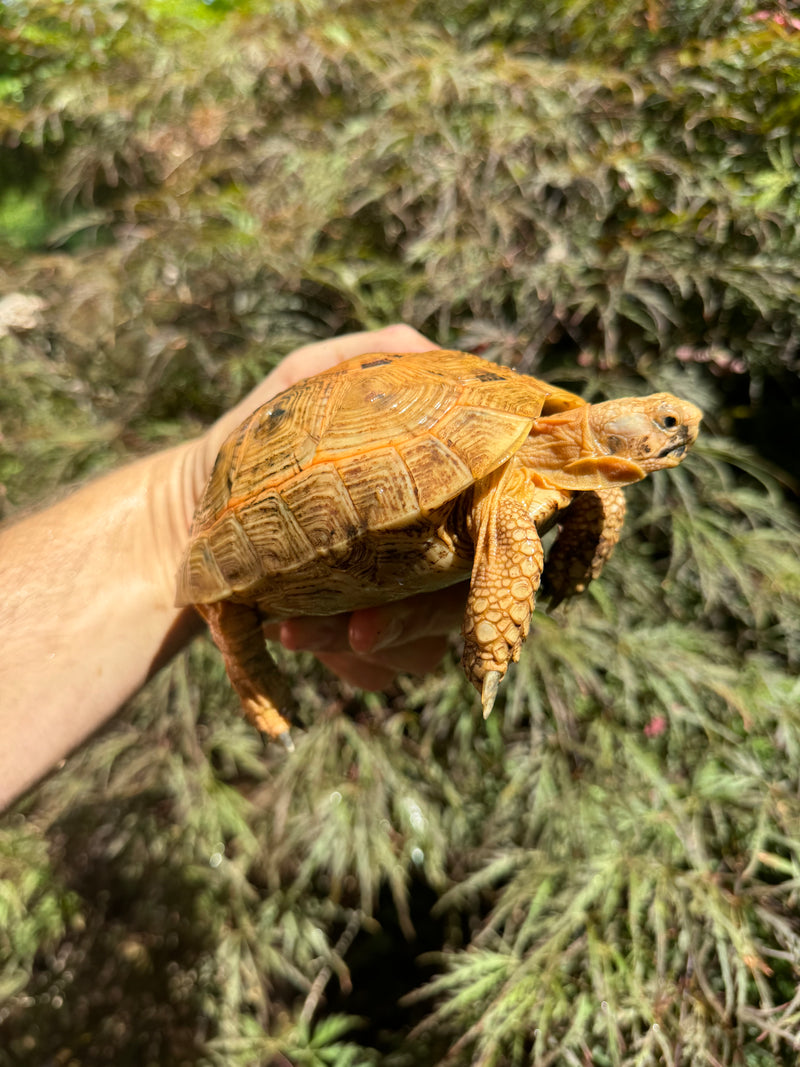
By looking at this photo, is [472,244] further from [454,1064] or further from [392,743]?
[454,1064]

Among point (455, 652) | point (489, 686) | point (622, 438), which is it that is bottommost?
point (455, 652)

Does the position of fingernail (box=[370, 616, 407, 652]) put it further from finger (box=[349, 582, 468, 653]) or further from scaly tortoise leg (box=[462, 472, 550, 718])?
scaly tortoise leg (box=[462, 472, 550, 718])

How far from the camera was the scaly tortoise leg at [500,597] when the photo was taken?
0.90 metres

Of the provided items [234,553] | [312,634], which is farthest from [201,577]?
[312,634]

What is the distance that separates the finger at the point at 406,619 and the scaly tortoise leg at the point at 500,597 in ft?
1.05

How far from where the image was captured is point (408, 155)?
5.52 ft

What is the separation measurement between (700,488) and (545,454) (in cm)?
72

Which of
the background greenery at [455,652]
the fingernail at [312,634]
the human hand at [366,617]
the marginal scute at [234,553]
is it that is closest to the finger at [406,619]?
the human hand at [366,617]

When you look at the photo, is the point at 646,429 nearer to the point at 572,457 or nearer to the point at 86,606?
the point at 572,457

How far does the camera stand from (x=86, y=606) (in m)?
1.43

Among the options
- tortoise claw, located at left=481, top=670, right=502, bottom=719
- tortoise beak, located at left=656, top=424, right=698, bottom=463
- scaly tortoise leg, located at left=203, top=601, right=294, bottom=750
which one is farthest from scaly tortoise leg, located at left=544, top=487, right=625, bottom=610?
scaly tortoise leg, located at left=203, top=601, right=294, bottom=750

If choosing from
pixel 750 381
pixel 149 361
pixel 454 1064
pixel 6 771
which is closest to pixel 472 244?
pixel 750 381

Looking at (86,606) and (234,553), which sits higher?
(234,553)

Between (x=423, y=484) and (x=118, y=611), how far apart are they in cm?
84
